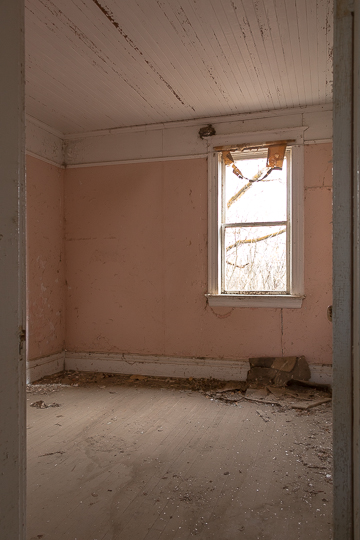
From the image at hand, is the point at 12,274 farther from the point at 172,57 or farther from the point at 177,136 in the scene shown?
the point at 177,136

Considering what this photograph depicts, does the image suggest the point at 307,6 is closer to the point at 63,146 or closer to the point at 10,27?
the point at 10,27

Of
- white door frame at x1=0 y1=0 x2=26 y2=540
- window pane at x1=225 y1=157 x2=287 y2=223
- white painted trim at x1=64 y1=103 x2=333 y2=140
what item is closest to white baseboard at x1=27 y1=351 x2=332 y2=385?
window pane at x1=225 y1=157 x2=287 y2=223

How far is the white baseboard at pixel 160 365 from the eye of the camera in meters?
4.39

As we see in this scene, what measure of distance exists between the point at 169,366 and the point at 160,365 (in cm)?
11

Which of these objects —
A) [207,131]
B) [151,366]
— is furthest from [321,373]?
[207,131]

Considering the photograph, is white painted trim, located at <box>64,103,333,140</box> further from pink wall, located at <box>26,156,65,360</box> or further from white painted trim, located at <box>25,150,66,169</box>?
pink wall, located at <box>26,156,65,360</box>

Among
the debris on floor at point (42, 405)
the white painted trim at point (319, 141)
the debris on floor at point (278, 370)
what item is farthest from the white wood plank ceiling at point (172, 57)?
the debris on floor at point (42, 405)

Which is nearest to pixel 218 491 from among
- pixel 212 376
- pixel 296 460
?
pixel 296 460

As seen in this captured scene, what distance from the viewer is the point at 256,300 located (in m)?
4.30

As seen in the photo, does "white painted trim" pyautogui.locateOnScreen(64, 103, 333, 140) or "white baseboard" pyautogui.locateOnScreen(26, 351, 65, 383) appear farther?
"white baseboard" pyautogui.locateOnScreen(26, 351, 65, 383)

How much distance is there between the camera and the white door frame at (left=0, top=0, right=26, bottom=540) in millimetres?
1096

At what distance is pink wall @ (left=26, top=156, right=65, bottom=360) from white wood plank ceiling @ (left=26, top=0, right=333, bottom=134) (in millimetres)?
701

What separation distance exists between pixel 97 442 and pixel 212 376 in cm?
179

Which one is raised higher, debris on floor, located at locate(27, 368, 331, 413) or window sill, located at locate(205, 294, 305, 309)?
window sill, located at locate(205, 294, 305, 309)
